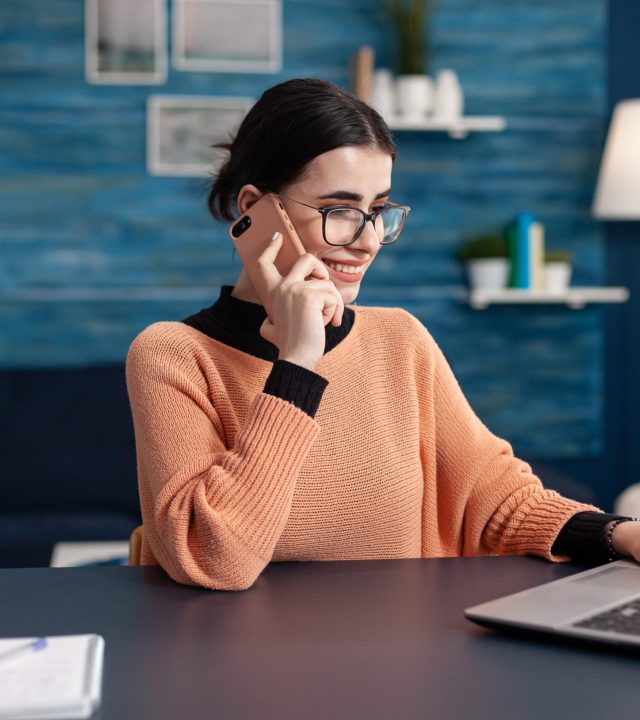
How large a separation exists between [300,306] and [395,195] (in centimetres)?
261

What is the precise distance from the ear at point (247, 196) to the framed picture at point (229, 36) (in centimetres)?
245

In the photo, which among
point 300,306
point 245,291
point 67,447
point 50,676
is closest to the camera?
point 50,676

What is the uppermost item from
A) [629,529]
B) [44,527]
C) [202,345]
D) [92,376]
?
[202,345]

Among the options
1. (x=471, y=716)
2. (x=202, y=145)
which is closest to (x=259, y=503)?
(x=471, y=716)

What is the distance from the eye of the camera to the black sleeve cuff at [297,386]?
1258mm

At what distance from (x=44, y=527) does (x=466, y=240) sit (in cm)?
192

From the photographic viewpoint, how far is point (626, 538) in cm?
122

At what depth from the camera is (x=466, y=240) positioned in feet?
12.9

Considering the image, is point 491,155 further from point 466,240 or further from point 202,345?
point 202,345

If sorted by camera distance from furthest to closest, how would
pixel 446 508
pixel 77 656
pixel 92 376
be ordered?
1. pixel 92 376
2. pixel 446 508
3. pixel 77 656

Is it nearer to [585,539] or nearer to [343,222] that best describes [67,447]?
[343,222]

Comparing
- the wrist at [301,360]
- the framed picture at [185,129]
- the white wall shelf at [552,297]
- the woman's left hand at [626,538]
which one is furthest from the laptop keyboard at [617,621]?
the framed picture at [185,129]

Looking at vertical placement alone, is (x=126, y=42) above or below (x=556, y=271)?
above

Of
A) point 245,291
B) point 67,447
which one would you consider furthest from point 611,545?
point 67,447
